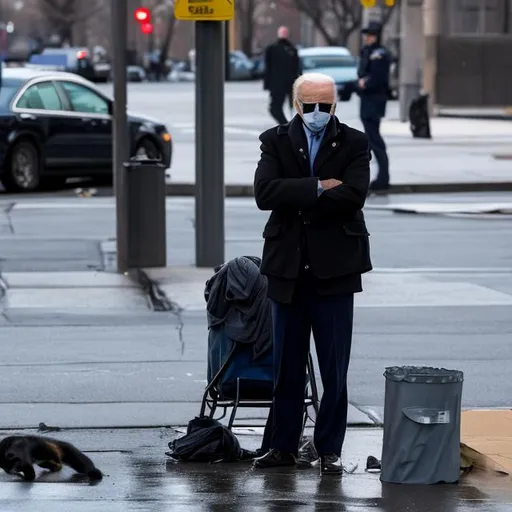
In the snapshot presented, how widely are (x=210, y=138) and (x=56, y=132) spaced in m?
8.21

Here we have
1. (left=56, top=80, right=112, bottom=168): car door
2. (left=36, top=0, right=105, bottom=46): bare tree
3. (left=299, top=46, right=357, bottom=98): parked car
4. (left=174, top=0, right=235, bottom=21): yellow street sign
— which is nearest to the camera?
(left=174, top=0, right=235, bottom=21): yellow street sign

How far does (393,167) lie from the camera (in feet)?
81.0

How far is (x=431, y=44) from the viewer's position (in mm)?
42344

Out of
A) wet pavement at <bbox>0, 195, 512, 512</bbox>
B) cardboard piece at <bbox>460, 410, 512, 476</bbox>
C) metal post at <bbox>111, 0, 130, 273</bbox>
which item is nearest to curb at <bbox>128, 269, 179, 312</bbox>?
wet pavement at <bbox>0, 195, 512, 512</bbox>

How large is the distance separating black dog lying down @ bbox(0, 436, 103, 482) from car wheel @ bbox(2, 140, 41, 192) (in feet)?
47.2

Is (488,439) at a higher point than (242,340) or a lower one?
lower

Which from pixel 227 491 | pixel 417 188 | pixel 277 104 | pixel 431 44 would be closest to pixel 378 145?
pixel 417 188

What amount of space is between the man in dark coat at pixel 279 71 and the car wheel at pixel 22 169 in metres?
7.50

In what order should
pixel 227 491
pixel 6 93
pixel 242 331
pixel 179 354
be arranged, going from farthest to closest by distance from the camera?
pixel 6 93, pixel 179 354, pixel 242 331, pixel 227 491

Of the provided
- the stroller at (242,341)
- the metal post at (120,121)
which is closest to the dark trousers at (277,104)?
the metal post at (120,121)

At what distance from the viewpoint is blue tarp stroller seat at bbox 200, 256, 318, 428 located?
738 cm

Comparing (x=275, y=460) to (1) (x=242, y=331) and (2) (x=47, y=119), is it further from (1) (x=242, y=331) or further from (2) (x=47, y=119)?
(2) (x=47, y=119)

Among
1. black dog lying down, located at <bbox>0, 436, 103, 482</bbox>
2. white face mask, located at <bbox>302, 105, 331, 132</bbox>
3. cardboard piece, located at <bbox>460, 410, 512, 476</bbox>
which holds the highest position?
white face mask, located at <bbox>302, 105, 331, 132</bbox>

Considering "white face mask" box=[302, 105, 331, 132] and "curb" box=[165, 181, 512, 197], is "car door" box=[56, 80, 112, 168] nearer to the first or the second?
"curb" box=[165, 181, 512, 197]
